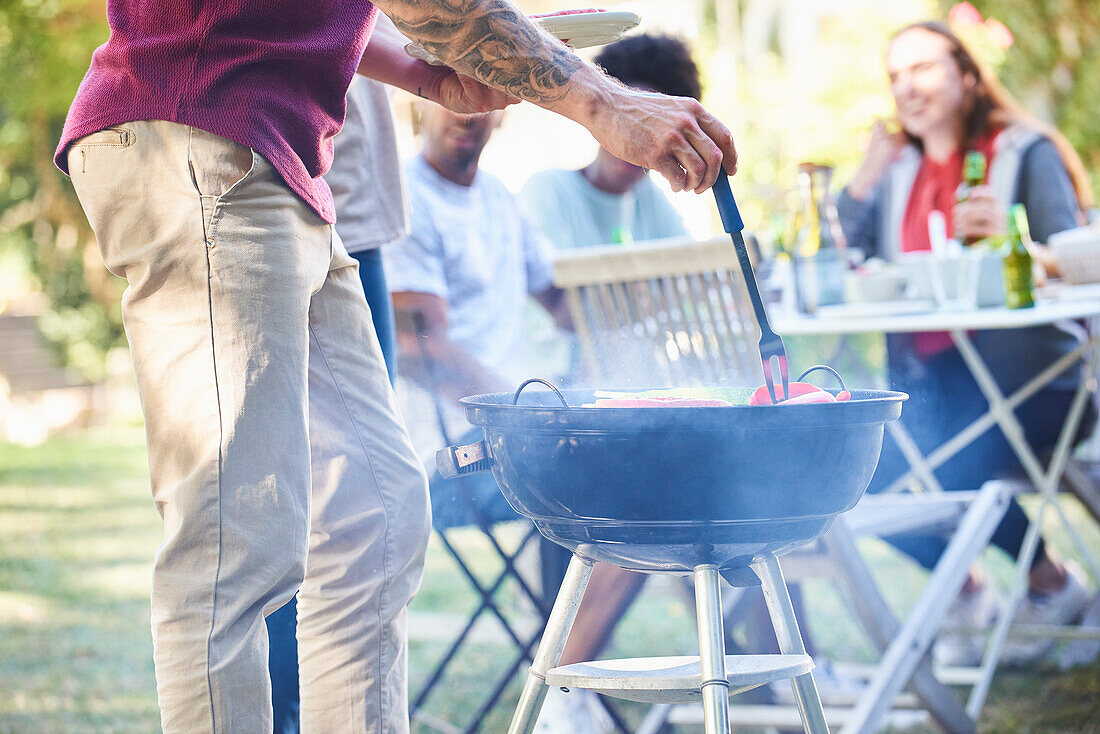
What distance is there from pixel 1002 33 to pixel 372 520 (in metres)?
4.85

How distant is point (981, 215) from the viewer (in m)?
2.89

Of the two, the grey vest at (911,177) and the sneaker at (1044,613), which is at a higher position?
the grey vest at (911,177)

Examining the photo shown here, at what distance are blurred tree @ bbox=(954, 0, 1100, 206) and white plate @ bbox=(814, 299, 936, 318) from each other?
6600 millimetres

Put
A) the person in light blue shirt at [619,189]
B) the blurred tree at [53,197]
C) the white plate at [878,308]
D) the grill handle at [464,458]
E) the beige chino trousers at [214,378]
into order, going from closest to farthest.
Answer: the beige chino trousers at [214,378]
the grill handle at [464,458]
the white plate at [878,308]
the person in light blue shirt at [619,189]
the blurred tree at [53,197]

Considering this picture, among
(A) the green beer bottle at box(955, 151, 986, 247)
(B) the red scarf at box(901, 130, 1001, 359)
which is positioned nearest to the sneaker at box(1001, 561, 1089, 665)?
(B) the red scarf at box(901, 130, 1001, 359)

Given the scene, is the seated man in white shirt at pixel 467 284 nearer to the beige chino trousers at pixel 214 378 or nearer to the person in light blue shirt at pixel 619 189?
the person in light blue shirt at pixel 619 189

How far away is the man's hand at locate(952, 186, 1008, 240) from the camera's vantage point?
2889 mm

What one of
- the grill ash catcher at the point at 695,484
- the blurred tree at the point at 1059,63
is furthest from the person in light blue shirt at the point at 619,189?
the blurred tree at the point at 1059,63

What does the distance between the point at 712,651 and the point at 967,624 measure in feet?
7.02

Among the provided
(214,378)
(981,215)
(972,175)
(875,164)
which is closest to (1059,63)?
(875,164)

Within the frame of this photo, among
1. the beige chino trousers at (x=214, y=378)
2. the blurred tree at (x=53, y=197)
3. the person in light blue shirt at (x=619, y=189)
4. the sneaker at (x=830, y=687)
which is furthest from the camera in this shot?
the blurred tree at (x=53, y=197)

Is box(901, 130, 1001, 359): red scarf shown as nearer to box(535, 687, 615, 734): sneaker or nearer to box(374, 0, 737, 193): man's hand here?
box(535, 687, 615, 734): sneaker

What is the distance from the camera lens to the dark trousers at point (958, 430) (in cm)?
299

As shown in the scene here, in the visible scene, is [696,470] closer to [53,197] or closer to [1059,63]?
[1059,63]
